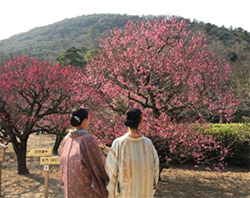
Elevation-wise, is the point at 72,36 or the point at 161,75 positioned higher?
the point at 72,36

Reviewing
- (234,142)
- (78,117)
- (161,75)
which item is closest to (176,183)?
(161,75)

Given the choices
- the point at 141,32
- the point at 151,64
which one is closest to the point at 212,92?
the point at 151,64

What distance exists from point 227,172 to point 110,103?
428cm

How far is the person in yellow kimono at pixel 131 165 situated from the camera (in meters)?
2.07

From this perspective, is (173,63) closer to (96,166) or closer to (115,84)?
(115,84)

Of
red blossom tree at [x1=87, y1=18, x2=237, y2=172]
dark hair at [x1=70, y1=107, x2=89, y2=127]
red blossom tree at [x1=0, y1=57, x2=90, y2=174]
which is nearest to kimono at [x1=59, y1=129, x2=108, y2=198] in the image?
dark hair at [x1=70, y1=107, x2=89, y2=127]

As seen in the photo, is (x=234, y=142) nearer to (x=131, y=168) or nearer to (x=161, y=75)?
(x=161, y=75)

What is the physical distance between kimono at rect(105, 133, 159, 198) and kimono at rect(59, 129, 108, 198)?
0.08 meters

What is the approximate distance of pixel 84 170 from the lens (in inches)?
82.1

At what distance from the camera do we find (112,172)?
211 cm

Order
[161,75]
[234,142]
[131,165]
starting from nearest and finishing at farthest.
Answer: [131,165], [161,75], [234,142]

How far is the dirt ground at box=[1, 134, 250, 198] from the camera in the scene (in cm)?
468

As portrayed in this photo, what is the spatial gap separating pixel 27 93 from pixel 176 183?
172 inches

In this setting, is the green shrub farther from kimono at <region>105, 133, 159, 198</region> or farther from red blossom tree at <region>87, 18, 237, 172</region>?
kimono at <region>105, 133, 159, 198</region>
